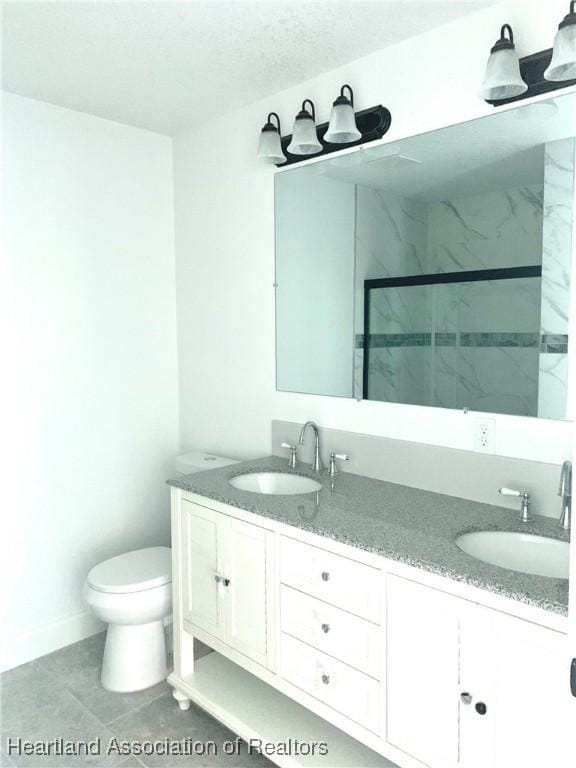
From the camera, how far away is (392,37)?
1968mm

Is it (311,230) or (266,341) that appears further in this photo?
→ (266,341)

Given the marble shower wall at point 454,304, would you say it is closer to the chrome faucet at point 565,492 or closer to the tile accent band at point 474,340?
the tile accent band at point 474,340

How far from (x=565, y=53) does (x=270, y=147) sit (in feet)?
3.74

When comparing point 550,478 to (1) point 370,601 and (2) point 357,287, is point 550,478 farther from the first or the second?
(2) point 357,287

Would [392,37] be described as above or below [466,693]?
above

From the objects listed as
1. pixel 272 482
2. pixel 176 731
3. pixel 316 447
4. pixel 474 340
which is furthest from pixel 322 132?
pixel 176 731

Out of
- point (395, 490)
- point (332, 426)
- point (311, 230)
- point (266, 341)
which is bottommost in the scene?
point (395, 490)

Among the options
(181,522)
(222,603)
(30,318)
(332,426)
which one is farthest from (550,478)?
(30,318)

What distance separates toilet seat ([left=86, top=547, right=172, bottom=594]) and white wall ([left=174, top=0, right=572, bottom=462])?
0.61 metres

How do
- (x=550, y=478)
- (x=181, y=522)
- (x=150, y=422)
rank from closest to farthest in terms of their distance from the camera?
(x=550, y=478), (x=181, y=522), (x=150, y=422)

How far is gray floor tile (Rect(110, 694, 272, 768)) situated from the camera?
75.4 inches

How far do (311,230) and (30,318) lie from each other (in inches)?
49.9

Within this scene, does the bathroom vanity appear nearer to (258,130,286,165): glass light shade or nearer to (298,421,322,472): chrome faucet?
(298,421,322,472): chrome faucet

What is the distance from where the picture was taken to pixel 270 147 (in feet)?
7.61
